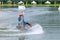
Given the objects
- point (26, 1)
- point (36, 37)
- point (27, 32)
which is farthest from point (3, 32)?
point (26, 1)

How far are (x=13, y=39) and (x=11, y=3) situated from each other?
36.0 meters

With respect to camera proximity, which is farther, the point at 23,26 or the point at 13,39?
the point at 23,26

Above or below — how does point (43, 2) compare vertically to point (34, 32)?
below

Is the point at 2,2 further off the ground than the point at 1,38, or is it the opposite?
the point at 1,38

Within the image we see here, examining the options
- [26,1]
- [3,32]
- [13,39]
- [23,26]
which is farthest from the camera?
[26,1]

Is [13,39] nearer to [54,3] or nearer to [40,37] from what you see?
[40,37]

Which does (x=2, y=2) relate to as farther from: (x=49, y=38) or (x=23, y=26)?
(x=49, y=38)

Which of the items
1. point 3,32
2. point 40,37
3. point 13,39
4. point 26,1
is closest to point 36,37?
point 40,37

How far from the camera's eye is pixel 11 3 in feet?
158

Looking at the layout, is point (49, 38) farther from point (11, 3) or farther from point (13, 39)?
point (11, 3)

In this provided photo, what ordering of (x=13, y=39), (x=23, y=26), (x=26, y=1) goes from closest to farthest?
(x=13, y=39), (x=23, y=26), (x=26, y=1)

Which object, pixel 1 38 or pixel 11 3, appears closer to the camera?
pixel 1 38

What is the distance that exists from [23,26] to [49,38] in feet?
9.85

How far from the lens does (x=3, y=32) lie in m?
14.2
